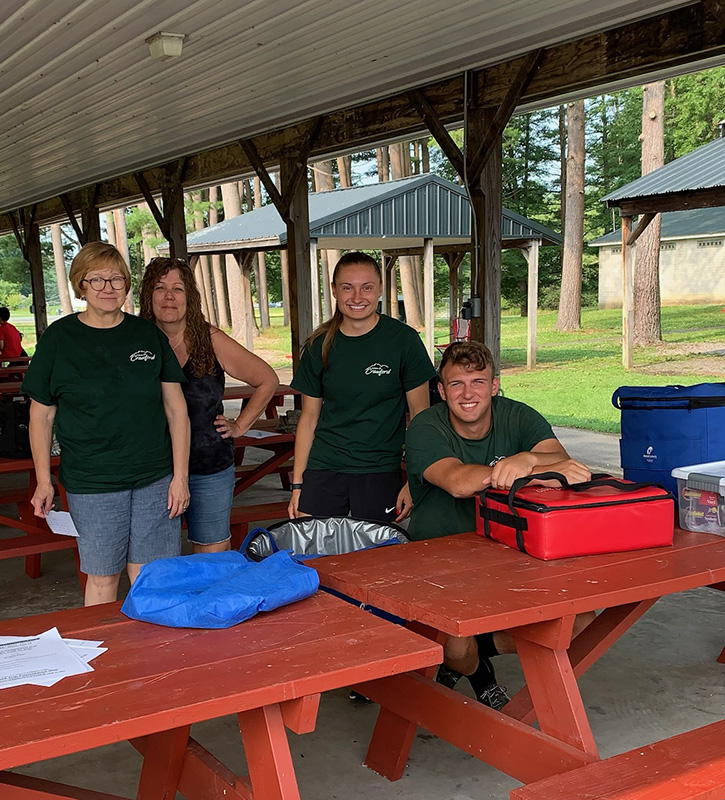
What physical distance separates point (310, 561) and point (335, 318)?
3.81 ft

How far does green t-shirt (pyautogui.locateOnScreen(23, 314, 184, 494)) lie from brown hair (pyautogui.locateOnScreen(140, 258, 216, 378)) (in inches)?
12.9

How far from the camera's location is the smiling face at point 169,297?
11.2ft

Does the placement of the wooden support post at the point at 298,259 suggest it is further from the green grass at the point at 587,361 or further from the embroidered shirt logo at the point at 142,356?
the embroidered shirt logo at the point at 142,356

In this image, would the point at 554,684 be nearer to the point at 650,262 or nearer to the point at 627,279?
the point at 627,279

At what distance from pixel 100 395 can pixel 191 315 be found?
592 mm

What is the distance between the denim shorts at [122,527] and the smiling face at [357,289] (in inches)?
35.4

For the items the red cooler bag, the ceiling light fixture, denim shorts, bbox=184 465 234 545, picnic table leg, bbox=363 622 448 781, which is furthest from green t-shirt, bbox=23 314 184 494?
the ceiling light fixture

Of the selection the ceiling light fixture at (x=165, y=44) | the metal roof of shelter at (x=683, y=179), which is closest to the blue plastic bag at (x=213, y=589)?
the ceiling light fixture at (x=165, y=44)

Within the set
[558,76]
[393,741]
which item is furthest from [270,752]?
[558,76]

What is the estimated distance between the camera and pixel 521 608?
2.13 meters

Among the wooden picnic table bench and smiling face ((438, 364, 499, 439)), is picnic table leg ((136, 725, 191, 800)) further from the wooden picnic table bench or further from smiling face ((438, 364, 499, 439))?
smiling face ((438, 364, 499, 439))

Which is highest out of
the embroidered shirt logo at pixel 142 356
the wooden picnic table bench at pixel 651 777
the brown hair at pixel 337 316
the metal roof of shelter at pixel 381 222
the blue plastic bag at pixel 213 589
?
the metal roof of shelter at pixel 381 222

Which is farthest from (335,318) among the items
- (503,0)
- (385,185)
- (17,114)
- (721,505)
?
(385,185)

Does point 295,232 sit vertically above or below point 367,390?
above
